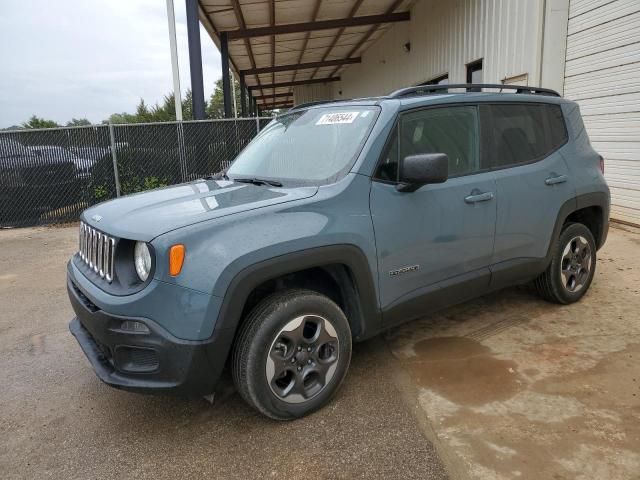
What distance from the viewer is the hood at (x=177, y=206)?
2.60 metres

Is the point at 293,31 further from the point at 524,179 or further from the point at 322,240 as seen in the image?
the point at 322,240

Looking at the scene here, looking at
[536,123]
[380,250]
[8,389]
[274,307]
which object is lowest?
[8,389]

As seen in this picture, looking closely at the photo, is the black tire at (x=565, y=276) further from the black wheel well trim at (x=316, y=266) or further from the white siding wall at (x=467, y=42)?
the white siding wall at (x=467, y=42)

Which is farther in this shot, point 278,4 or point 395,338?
point 278,4

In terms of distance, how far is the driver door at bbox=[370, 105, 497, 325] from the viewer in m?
3.03

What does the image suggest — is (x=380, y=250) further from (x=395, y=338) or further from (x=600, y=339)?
(x=600, y=339)

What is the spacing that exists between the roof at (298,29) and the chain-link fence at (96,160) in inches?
156

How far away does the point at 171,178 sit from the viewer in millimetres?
10531

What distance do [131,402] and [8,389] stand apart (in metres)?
0.99

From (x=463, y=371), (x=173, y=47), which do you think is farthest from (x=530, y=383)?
(x=173, y=47)

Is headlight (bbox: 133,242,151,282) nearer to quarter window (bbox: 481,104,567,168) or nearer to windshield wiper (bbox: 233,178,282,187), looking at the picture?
windshield wiper (bbox: 233,178,282,187)

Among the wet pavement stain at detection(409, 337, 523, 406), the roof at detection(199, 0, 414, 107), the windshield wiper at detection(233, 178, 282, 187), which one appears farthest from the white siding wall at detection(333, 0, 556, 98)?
the windshield wiper at detection(233, 178, 282, 187)

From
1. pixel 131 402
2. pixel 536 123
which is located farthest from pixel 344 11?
pixel 131 402

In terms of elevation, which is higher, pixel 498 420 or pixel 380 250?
pixel 380 250
